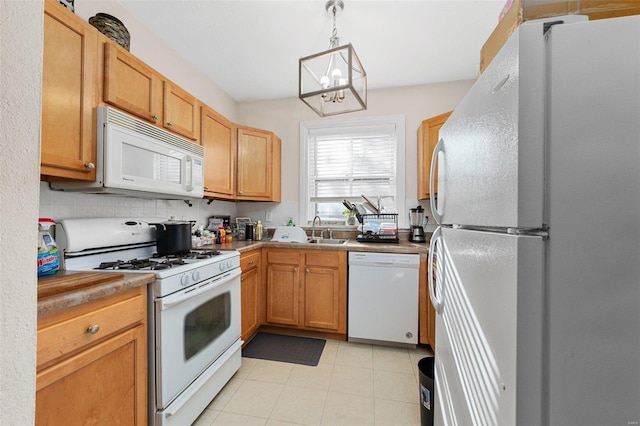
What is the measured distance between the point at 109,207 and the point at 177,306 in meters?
0.96

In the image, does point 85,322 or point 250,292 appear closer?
point 85,322

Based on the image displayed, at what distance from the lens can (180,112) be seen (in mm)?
1980

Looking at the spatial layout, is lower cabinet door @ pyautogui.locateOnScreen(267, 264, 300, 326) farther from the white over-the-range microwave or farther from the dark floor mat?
the white over-the-range microwave

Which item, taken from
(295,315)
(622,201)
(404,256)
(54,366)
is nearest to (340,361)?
(295,315)

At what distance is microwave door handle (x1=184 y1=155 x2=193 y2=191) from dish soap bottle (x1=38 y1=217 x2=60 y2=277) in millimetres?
797

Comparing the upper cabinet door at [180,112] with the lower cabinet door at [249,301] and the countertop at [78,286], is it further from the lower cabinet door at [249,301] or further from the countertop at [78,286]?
the lower cabinet door at [249,301]

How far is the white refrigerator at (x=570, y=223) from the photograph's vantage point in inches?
17.8

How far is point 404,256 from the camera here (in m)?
2.25

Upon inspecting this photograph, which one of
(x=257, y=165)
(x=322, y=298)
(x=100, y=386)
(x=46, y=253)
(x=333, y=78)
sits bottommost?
(x=322, y=298)

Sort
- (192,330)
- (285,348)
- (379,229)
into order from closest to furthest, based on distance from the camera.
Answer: (192,330) → (285,348) → (379,229)

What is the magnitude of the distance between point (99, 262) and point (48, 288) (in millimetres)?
643

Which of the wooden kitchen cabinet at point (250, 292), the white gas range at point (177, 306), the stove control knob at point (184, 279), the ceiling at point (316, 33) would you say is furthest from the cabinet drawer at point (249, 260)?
the ceiling at point (316, 33)

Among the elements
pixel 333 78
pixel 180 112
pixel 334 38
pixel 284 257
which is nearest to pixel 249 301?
pixel 284 257

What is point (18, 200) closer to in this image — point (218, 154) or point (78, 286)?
point (78, 286)
